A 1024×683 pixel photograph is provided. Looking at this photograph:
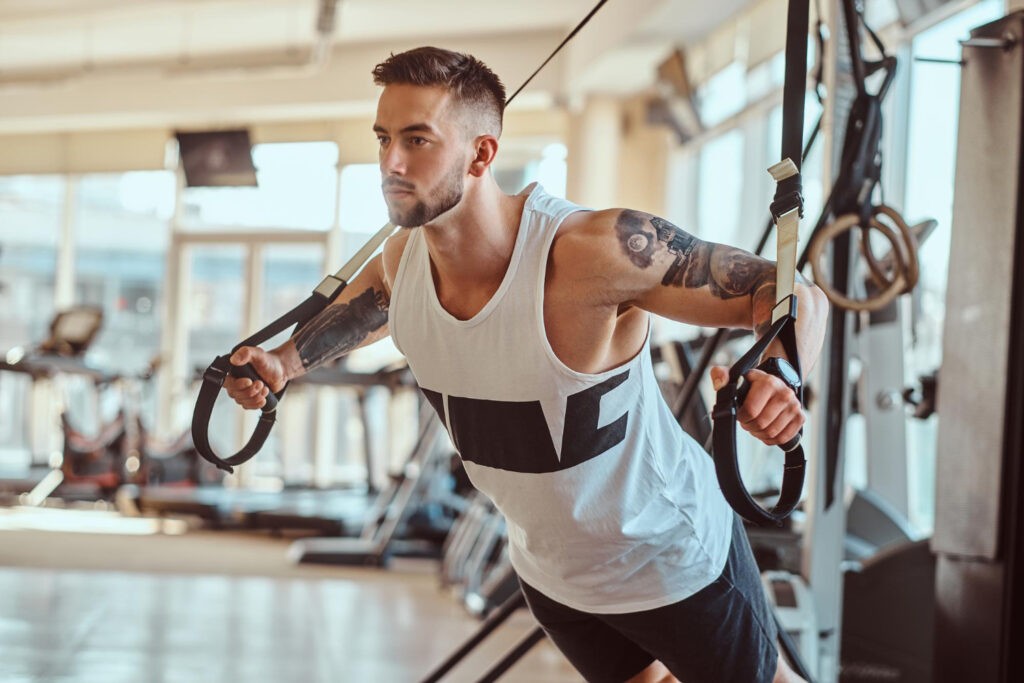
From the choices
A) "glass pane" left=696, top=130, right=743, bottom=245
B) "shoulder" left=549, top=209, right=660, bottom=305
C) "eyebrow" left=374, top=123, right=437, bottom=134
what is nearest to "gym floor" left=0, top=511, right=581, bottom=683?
"shoulder" left=549, top=209, right=660, bottom=305

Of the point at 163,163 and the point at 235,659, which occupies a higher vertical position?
the point at 163,163

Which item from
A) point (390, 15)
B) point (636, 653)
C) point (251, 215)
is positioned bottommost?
point (636, 653)

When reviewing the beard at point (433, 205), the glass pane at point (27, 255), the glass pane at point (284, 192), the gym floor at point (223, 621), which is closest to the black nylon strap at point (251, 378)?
the beard at point (433, 205)

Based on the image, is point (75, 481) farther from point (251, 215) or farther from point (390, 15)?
point (390, 15)

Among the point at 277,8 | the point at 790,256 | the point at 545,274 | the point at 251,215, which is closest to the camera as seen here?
the point at 790,256

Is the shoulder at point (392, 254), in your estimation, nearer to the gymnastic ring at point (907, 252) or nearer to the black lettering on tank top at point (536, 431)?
the black lettering on tank top at point (536, 431)

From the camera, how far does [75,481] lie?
Answer: 8188 millimetres

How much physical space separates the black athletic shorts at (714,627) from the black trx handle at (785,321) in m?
0.40

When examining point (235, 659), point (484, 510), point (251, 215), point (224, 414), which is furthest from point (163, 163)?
point (235, 659)

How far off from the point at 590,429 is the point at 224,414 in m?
10.2

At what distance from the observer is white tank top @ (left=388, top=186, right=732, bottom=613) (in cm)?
148

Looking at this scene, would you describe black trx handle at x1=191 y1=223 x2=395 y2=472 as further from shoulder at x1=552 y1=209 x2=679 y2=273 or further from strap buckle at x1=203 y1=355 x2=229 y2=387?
shoulder at x1=552 y1=209 x2=679 y2=273

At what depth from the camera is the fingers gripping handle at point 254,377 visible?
1596 mm

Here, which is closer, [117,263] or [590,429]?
[590,429]
